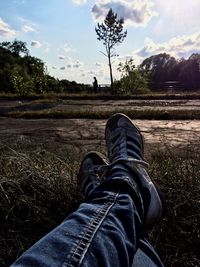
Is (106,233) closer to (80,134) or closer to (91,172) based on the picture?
(91,172)

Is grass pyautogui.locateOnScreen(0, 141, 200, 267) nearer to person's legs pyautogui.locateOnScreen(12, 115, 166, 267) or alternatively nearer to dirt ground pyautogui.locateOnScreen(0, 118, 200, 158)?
person's legs pyautogui.locateOnScreen(12, 115, 166, 267)

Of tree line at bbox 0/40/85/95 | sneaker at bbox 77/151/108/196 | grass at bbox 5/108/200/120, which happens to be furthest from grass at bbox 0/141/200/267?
tree line at bbox 0/40/85/95

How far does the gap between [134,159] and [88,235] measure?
26.5 inches

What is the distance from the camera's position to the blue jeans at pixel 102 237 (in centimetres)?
89

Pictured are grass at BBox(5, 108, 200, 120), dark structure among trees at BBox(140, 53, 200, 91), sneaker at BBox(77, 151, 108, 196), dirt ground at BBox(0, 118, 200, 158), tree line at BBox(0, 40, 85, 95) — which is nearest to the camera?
sneaker at BBox(77, 151, 108, 196)

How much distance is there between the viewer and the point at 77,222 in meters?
1.04

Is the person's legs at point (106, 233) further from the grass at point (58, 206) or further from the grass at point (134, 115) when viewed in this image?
the grass at point (134, 115)

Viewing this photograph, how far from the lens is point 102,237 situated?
39.5 inches

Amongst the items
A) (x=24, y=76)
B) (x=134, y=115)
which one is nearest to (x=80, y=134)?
(x=134, y=115)

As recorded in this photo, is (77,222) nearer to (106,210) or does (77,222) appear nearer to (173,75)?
(106,210)

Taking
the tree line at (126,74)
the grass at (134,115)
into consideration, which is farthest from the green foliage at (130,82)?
the grass at (134,115)

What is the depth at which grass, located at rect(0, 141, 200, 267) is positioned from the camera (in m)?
1.46

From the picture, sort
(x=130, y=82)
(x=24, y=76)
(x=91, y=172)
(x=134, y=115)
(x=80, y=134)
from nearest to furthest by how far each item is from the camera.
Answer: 1. (x=91, y=172)
2. (x=80, y=134)
3. (x=134, y=115)
4. (x=130, y=82)
5. (x=24, y=76)

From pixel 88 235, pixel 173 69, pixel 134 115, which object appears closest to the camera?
pixel 88 235
